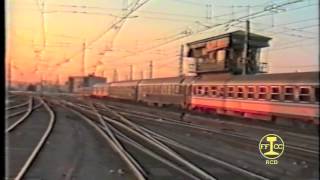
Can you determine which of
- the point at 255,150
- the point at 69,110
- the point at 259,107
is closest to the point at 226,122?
the point at 259,107

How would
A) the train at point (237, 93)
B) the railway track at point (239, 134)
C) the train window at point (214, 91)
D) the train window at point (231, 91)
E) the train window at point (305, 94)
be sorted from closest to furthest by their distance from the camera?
1. the train window at point (305, 94)
2. the train at point (237, 93)
3. the railway track at point (239, 134)
4. the train window at point (231, 91)
5. the train window at point (214, 91)

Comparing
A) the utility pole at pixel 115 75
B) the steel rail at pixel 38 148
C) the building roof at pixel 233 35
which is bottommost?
the steel rail at pixel 38 148

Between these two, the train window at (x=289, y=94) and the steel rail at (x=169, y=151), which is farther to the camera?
the steel rail at (x=169, y=151)

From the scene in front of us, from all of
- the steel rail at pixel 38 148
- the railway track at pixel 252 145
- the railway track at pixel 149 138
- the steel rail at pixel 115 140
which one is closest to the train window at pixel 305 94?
the railway track at pixel 252 145

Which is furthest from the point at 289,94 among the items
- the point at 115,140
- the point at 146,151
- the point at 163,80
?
the point at 115,140

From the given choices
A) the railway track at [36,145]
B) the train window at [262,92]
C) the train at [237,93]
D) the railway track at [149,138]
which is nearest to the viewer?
the train at [237,93]

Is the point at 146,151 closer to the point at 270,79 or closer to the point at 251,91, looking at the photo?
the point at 251,91

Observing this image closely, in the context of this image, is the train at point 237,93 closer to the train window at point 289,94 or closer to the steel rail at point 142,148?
the train window at point 289,94
